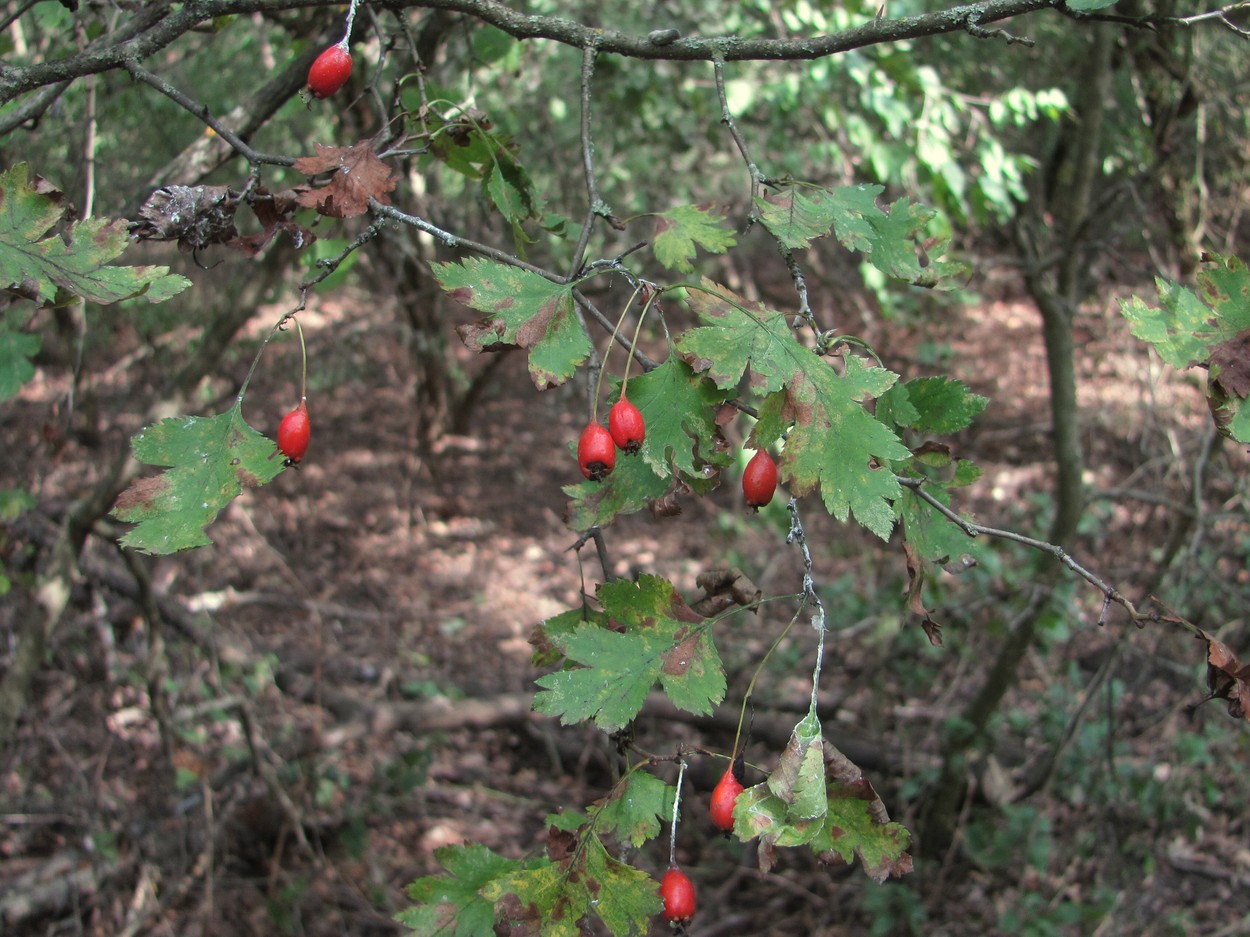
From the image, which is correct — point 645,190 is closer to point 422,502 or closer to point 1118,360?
point 422,502

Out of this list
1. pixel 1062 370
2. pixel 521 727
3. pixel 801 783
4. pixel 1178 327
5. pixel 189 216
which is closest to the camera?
pixel 801 783

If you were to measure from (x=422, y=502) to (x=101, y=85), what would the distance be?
408 cm

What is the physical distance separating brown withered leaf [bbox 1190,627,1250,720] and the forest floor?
61.7 inches

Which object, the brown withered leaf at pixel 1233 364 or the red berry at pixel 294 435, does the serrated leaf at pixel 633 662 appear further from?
the brown withered leaf at pixel 1233 364

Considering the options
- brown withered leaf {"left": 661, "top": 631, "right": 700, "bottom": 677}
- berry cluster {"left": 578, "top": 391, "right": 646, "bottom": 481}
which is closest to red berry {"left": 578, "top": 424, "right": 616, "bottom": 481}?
berry cluster {"left": 578, "top": 391, "right": 646, "bottom": 481}

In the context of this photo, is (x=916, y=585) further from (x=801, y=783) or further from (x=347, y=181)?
(x=347, y=181)

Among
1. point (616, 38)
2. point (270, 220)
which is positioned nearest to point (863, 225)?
point (616, 38)

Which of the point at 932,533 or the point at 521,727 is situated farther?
the point at 521,727

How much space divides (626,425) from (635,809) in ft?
1.47

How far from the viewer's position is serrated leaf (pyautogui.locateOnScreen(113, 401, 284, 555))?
110cm

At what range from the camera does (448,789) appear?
4621 millimetres

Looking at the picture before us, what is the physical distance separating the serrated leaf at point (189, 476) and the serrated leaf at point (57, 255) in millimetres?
166

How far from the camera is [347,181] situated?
4.26 ft

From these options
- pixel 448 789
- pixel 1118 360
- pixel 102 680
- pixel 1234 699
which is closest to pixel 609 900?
pixel 1234 699
